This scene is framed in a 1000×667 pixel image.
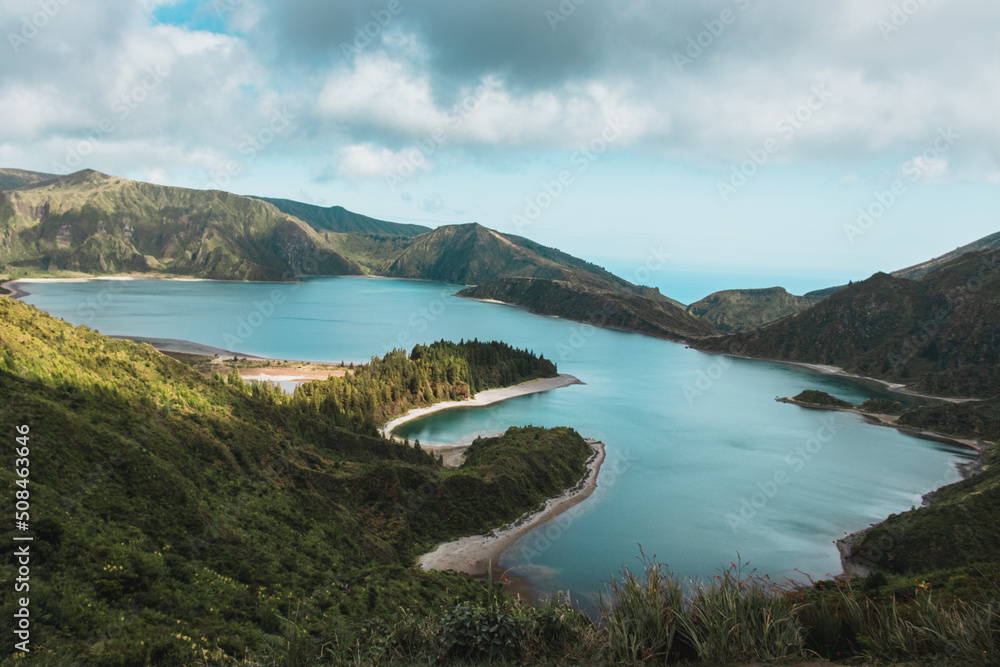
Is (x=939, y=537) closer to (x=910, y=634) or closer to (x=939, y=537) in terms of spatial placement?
(x=939, y=537)

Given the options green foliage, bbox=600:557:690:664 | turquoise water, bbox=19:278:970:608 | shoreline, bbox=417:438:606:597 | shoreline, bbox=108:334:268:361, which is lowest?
shoreline, bbox=108:334:268:361

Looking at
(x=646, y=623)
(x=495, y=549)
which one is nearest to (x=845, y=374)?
(x=495, y=549)

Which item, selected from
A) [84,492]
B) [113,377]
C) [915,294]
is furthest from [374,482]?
[915,294]

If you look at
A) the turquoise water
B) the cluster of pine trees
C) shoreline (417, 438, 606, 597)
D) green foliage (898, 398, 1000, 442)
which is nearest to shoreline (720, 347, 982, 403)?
the turquoise water

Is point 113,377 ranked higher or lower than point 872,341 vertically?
lower

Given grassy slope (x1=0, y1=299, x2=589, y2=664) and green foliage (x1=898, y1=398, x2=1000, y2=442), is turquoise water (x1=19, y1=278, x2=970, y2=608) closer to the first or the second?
green foliage (x1=898, y1=398, x2=1000, y2=442)

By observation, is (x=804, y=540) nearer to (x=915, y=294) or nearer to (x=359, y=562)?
(x=359, y=562)
